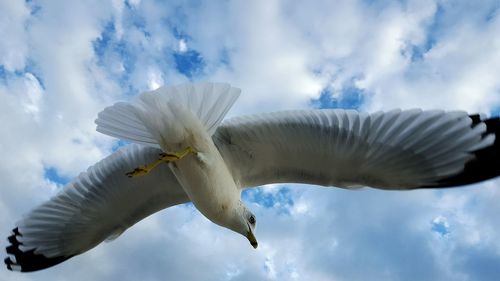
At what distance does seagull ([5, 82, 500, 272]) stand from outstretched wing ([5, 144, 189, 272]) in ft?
0.19

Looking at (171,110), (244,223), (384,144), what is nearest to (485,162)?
(384,144)

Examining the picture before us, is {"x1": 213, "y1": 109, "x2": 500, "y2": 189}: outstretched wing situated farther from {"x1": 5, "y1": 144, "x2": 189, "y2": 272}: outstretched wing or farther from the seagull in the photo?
{"x1": 5, "y1": 144, "x2": 189, "y2": 272}: outstretched wing

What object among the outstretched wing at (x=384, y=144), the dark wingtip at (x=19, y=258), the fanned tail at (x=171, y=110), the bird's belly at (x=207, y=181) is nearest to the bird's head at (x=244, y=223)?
the bird's belly at (x=207, y=181)

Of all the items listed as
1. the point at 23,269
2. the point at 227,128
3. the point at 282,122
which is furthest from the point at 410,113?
the point at 23,269

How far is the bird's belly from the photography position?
3.87m

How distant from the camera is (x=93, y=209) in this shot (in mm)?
4668

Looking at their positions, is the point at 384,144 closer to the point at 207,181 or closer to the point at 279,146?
the point at 279,146

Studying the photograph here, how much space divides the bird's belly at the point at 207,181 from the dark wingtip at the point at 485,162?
4.91 ft

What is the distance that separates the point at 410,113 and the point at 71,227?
277 centimetres

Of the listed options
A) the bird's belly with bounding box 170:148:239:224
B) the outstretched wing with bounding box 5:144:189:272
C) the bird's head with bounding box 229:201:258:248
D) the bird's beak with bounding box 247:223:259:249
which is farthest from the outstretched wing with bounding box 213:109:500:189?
the outstretched wing with bounding box 5:144:189:272

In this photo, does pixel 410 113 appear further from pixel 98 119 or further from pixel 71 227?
pixel 71 227

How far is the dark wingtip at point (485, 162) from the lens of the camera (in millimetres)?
3586

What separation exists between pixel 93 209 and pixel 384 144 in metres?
2.32

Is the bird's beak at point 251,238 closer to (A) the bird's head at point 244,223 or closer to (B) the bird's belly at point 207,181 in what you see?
(A) the bird's head at point 244,223
